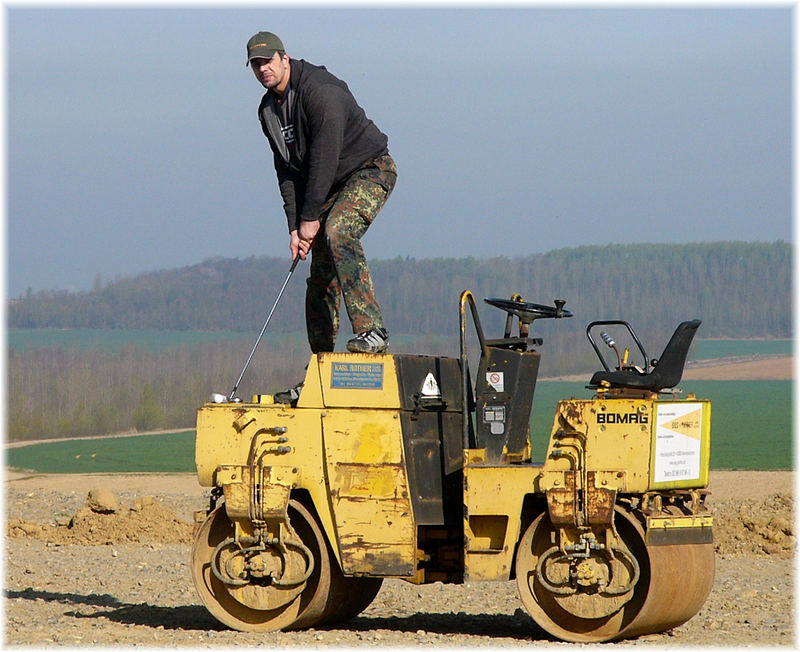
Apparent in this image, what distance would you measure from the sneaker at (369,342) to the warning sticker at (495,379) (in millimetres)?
645

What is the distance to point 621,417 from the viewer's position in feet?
26.0

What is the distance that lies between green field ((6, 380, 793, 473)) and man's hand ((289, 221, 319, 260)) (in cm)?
1373

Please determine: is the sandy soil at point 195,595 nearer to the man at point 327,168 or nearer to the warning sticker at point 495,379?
the warning sticker at point 495,379

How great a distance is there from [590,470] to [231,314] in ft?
147

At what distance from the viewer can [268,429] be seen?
28.0 ft

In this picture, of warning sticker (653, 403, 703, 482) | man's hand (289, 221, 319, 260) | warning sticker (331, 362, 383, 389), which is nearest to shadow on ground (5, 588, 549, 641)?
warning sticker (653, 403, 703, 482)

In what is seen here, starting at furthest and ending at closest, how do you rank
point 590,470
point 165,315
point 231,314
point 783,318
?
point 783,318 → point 165,315 → point 231,314 → point 590,470

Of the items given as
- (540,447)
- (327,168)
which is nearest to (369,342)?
(327,168)

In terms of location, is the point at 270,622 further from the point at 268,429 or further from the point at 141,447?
the point at 141,447

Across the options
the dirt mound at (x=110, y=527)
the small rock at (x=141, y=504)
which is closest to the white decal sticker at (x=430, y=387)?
the dirt mound at (x=110, y=527)

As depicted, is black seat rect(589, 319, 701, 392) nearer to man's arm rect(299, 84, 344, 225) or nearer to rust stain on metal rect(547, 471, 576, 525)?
rust stain on metal rect(547, 471, 576, 525)

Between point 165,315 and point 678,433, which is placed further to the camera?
point 165,315

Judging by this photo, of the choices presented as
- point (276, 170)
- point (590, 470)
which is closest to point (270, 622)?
point (590, 470)

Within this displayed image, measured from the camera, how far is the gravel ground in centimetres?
827
